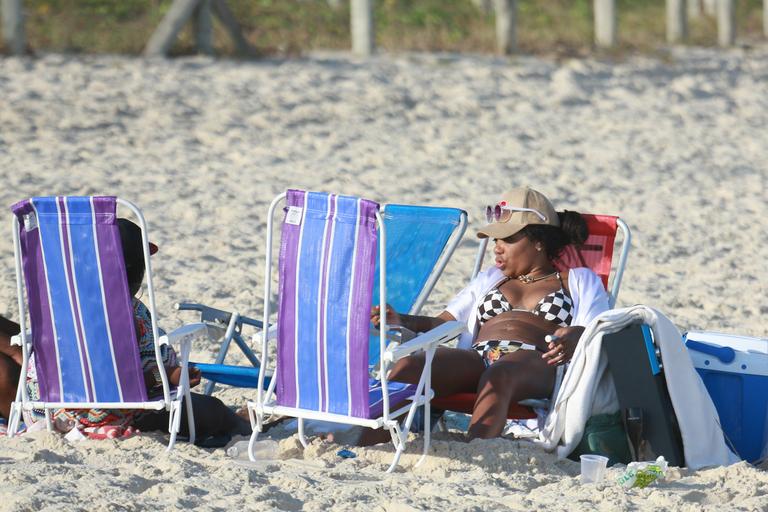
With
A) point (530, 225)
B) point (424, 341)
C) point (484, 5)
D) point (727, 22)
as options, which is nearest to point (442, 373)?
point (424, 341)

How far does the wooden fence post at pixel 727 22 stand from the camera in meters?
16.3

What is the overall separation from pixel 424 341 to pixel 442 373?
1.01ft

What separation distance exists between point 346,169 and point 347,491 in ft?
17.6

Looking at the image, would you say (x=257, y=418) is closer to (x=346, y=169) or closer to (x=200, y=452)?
(x=200, y=452)

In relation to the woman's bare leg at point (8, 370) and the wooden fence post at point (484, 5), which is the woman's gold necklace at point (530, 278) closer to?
the woman's bare leg at point (8, 370)

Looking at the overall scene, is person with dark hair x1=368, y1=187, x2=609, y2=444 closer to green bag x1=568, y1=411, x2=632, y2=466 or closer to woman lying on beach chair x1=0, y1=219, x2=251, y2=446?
green bag x1=568, y1=411, x2=632, y2=466

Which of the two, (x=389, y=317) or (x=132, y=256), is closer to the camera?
(x=132, y=256)

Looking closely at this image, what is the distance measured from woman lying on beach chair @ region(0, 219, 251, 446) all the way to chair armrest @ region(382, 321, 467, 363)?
28.5 inches

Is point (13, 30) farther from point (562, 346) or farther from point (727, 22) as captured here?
point (727, 22)

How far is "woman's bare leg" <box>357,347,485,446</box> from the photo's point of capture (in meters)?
4.11

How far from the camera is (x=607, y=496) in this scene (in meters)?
3.53

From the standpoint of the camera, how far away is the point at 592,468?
3.77 m

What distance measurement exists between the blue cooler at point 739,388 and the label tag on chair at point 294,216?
141cm

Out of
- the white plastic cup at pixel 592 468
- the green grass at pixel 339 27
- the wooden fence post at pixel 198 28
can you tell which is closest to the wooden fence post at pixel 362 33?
the green grass at pixel 339 27
